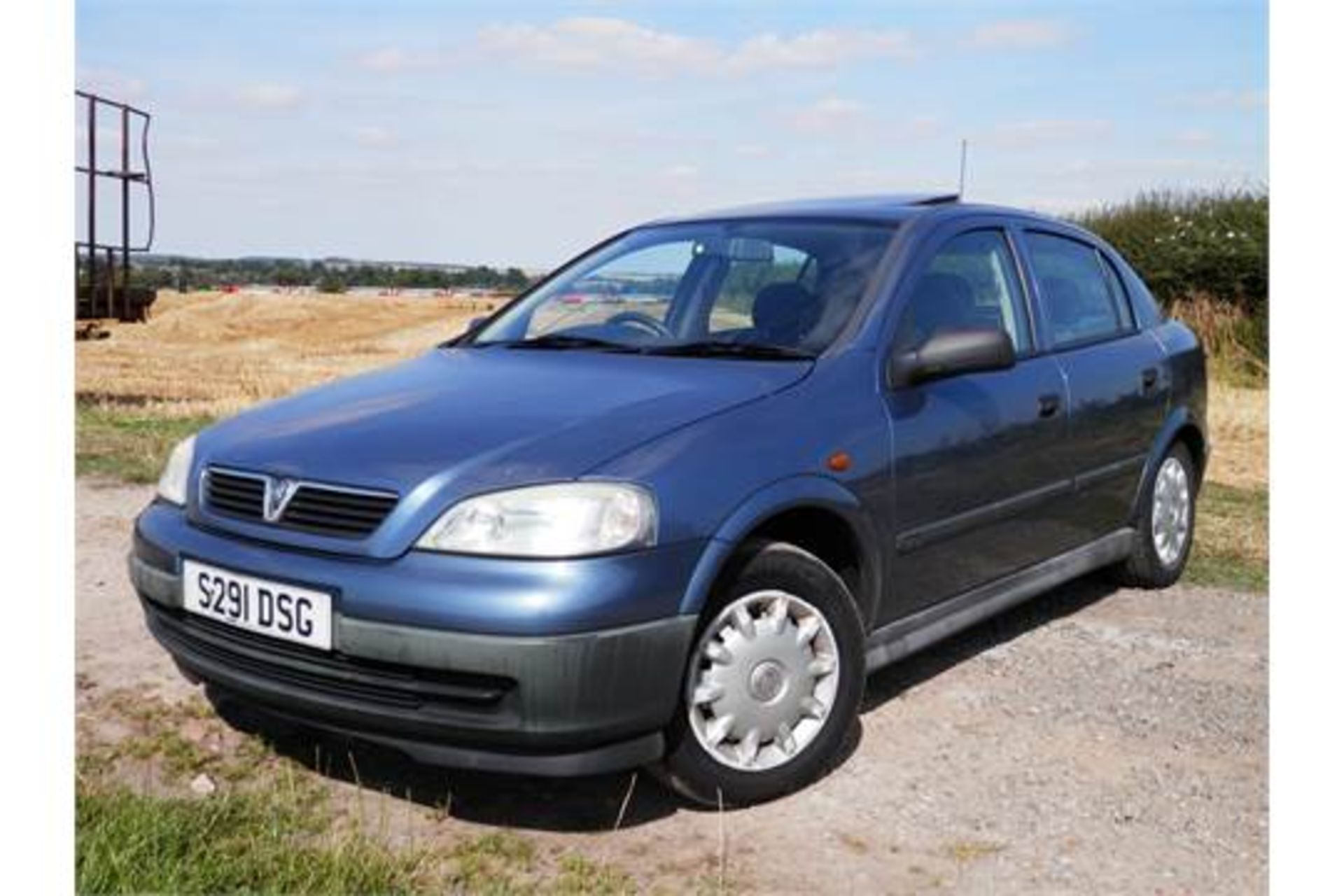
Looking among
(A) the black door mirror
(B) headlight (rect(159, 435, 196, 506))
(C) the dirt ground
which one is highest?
(A) the black door mirror

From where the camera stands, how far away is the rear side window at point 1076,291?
15.8 feet

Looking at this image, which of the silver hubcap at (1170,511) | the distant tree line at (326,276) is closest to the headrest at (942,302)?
the silver hubcap at (1170,511)

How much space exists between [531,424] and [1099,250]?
326cm

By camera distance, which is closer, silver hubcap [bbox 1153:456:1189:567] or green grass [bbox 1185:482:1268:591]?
silver hubcap [bbox 1153:456:1189:567]

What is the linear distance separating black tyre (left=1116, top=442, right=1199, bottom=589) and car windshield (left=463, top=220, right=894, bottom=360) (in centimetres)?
204

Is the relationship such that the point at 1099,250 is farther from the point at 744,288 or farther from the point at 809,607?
the point at 809,607

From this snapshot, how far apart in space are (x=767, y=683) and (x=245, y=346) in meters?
38.7

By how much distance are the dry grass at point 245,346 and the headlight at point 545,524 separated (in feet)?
29.6

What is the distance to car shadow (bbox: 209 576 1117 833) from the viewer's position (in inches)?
129

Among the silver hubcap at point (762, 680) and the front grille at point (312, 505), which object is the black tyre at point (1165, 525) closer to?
the silver hubcap at point (762, 680)

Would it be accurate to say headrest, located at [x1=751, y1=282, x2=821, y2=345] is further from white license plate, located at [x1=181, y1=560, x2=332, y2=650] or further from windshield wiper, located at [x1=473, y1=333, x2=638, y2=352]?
white license plate, located at [x1=181, y1=560, x2=332, y2=650]

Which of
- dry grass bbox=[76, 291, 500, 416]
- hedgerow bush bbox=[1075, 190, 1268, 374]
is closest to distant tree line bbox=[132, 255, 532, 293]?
dry grass bbox=[76, 291, 500, 416]

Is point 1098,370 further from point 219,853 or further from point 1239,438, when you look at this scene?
point 1239,438

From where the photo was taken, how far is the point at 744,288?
427 cm
